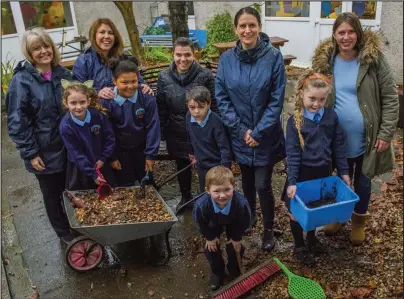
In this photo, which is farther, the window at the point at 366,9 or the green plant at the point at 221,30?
the green plant at the point at 221,30

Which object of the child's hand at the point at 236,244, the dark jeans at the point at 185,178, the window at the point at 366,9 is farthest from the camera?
the window at the point at 366,9

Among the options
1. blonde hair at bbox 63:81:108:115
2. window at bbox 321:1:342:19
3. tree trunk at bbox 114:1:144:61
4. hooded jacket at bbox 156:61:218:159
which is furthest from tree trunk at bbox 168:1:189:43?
window at bbox 321:1:342:19

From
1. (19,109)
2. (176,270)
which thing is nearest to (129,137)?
(19,109)

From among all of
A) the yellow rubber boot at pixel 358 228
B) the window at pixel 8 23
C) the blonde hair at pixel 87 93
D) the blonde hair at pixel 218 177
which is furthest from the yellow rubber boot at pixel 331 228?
the window at pixel 8 23

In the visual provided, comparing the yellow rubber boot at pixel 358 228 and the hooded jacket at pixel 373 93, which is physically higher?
the hooded jacket at pixel 373 93

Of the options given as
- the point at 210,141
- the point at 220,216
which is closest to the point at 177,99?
the point at 210,141

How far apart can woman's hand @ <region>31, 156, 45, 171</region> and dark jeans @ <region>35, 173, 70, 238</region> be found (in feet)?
0.51

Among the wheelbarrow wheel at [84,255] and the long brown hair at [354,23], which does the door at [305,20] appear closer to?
the long brown hair at [354,23]

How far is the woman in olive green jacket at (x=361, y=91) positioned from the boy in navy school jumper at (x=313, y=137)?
0.34 feet

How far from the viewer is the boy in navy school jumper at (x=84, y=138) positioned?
3289mm

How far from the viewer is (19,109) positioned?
3.23 meters

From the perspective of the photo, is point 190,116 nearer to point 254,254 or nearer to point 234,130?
point 234,130

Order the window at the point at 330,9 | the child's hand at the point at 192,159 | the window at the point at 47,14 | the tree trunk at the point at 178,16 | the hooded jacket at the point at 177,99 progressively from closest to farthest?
the hooded jacket at the point at 177,99, the child's hand at the point at 192,159, the tree trunk at the point at 178,16, the window at the point at 330,9, the window at the point at 47,14

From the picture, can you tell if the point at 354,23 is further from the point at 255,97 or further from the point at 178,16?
the point at 178,16
